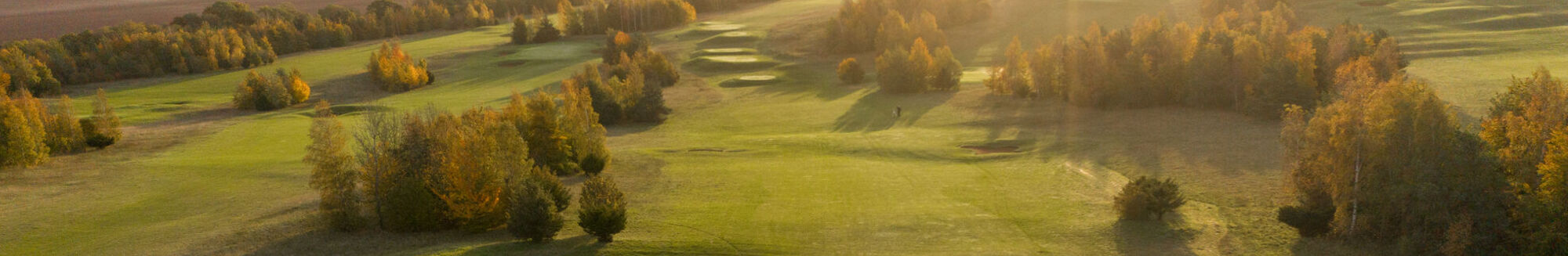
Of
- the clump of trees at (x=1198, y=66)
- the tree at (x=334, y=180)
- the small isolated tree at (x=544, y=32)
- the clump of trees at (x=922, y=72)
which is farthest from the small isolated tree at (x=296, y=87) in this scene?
the clump of trees at (x=1198, y=66)

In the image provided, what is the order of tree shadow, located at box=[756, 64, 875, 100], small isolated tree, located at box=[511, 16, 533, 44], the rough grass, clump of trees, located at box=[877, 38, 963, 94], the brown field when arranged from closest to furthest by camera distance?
the rough grass → clump of trees, located at box=[877, 38, 963, 94] → tree shadow, located at box=[756, 64, 875, 100] → small isolated tree, located at box=[511, 16, 533, 44] → the brown field

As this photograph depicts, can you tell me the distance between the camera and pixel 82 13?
10281 cm

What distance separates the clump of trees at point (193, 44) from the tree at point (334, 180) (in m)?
38.7

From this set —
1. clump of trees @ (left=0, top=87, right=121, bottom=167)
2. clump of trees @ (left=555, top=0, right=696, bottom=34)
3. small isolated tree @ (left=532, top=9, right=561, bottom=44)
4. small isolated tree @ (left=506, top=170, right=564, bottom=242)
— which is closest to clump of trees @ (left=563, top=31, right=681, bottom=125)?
clump of trees @ (left=0, top=87, right=121, bottom=167)

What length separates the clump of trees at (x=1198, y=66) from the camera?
35656 millimetres

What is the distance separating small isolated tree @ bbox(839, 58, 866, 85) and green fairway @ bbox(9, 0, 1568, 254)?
1.05 metres

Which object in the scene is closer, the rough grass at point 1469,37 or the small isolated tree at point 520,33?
the rough grass at point 1469,37

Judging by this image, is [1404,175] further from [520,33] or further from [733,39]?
[520,33]

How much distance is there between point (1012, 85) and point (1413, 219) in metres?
25.7

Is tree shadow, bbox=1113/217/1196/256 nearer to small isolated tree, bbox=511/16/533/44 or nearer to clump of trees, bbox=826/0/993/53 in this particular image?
clump of trees, bbox=826/0/993/53

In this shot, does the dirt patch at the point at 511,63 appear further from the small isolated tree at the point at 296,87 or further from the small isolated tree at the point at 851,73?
the small isolated tree at the point at 851,73

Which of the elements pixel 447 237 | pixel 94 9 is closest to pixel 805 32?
pixel 447 237

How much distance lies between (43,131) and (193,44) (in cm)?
4189

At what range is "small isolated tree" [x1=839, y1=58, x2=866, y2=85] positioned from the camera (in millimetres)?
55531
